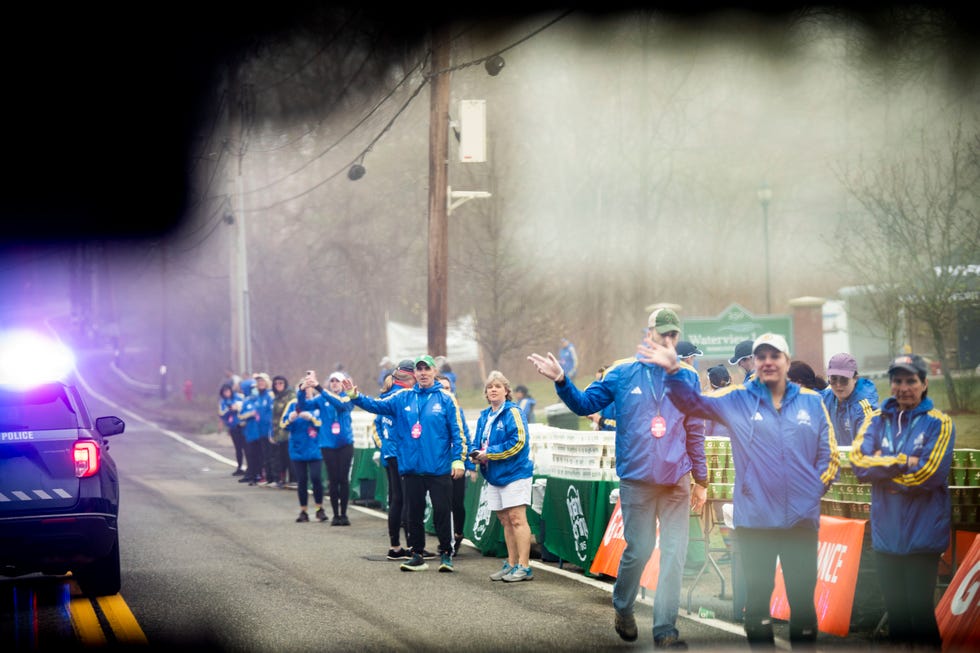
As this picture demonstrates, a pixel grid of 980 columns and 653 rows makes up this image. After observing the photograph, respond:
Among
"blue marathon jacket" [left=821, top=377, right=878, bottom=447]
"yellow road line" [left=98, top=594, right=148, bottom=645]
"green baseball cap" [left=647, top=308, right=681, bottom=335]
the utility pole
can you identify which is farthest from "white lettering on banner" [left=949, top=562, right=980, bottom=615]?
the utility pole

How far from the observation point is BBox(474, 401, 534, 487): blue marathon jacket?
1145cm

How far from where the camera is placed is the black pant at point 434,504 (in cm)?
1191

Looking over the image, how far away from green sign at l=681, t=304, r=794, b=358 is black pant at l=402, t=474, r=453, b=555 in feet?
38.5

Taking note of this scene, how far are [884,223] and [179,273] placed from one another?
1348 inches

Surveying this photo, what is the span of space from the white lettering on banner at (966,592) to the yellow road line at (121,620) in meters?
4.93

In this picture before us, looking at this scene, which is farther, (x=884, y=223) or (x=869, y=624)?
(x=884, y=223)

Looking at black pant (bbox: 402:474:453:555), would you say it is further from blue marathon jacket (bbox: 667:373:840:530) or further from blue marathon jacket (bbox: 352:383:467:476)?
blue marathon jacket (bbox: 667:373:840:530)

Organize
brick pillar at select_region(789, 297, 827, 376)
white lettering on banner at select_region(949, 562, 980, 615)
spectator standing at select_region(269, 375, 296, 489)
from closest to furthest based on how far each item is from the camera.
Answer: white lettering on banner at select_region(949, 562, 980, 615), spectator standing at select_region(269, 375, 296, 489), brick pillar at select_region(789, 297, 827, 376)

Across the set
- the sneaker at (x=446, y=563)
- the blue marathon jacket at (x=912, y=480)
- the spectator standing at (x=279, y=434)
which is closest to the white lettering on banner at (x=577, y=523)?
the sneaker at (x=446, y=563)

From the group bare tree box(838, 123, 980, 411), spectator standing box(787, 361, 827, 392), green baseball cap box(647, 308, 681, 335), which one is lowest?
spectator standing box(787, 361, 827, 392)

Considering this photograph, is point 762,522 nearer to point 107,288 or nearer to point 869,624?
point 869,624

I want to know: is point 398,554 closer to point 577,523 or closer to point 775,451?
point 577,523

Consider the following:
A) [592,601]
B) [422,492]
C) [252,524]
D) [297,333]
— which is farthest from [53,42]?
[297,333]

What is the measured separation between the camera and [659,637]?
26.0ft
